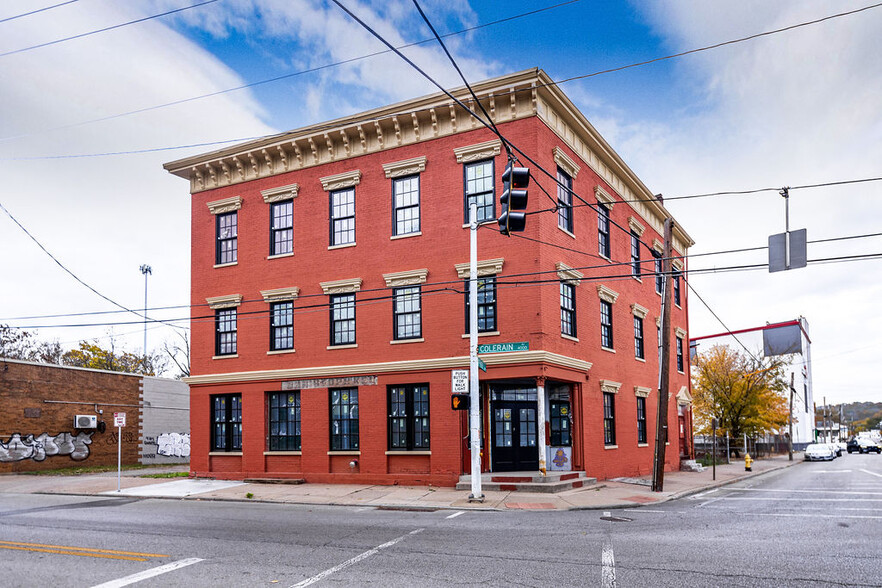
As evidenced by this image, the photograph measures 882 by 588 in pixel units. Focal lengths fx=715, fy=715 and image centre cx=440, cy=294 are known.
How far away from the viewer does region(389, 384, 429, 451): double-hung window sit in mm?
22188

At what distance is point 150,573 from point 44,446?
2635 cm

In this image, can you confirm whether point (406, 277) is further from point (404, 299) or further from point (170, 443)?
point (170, 443)

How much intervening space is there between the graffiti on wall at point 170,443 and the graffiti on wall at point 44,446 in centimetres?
393

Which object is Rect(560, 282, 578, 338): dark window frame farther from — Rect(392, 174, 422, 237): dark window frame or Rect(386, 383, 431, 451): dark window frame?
Rect(392, 174, 422, 237): dark window frame

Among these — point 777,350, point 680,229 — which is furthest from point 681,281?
point 777,350

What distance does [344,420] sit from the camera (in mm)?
23516

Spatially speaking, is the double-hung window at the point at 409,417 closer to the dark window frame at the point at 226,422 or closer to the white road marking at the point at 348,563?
the dark window frame at the point at 226,422

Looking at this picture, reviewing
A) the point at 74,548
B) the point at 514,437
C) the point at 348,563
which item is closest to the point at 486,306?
the point at 514,437

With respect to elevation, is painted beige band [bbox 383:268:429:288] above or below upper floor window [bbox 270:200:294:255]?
below

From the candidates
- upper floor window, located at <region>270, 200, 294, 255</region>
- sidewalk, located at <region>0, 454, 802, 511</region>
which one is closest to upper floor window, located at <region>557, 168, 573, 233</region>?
sidewalk, located at <region>0, 454, 802, 511</region>

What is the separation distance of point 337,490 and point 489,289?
7475 millimetres

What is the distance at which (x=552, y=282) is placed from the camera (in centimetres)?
2136

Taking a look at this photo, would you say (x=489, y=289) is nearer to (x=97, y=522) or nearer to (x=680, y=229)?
(x=97, y=522)

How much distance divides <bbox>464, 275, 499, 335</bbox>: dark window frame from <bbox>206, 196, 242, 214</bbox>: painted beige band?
9891mm
